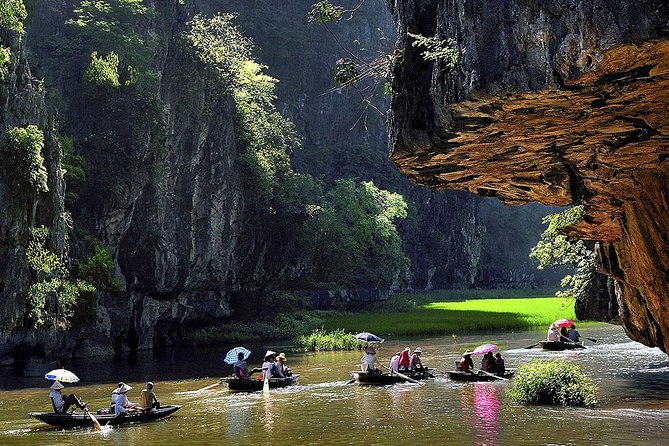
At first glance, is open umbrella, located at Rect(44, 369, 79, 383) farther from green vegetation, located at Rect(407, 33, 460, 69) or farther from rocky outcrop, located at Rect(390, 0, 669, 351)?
green vegetation, located at Rect(407, 33, 460, 69)

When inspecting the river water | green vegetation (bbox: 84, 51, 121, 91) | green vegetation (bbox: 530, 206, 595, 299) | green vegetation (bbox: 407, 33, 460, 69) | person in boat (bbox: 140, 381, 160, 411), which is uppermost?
green vegetation (bbox: 84, 51, 121, 91)

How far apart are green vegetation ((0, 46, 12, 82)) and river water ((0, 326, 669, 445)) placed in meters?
11.9

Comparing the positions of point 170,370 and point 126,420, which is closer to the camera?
point 126,420

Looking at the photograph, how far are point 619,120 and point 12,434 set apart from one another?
16.1m

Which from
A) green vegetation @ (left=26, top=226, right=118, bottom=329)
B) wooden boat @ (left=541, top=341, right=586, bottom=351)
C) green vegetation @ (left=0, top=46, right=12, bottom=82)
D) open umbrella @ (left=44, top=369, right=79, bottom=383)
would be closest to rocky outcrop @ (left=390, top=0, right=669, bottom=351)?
open umbrella @ (left=44, top=369, right=79, bottom=383)

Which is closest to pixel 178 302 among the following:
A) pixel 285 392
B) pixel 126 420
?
pixel 285 392

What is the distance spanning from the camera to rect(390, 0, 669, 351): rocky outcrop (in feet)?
28.6

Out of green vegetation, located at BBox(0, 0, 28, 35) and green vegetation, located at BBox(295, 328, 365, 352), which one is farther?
green vegetation, located at BBox(295, 328, 365, 352)

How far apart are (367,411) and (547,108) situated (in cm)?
1395

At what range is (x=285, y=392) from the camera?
2627cm

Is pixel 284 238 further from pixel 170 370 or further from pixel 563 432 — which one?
pixel 563 432

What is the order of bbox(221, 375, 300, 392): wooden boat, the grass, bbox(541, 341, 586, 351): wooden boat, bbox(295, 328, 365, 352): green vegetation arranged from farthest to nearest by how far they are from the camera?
the grass < bbox(295, 328, 365, 352): green vegetation < bbox(541, 341, 586, 351): wooden boat < bbox(221, 375, 300, 392): wooden boat

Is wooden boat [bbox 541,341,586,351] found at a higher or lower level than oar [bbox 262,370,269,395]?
higher

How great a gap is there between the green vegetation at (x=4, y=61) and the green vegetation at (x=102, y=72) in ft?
35.2
